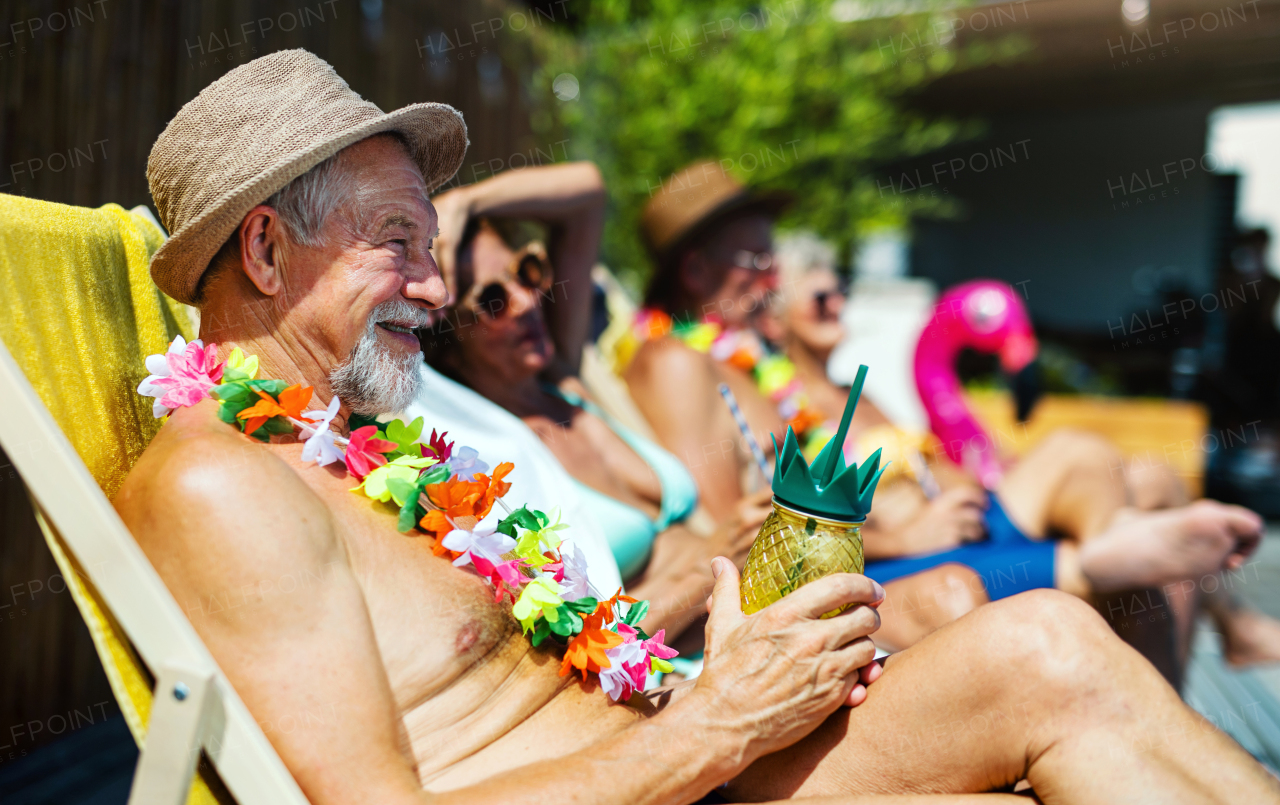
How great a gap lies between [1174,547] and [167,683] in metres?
2.65

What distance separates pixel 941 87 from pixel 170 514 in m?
10.1

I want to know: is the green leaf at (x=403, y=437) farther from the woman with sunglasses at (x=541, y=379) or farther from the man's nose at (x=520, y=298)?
the man's nose at (x=520, y=298)

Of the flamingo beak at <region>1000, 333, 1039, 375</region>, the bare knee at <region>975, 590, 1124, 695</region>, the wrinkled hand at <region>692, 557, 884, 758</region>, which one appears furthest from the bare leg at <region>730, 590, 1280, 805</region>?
the flamingo beak at <region>1000, 333, 1039, 375</region>

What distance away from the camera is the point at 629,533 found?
8.50 feet

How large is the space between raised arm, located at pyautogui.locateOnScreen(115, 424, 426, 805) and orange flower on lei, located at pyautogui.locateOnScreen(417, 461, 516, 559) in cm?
27

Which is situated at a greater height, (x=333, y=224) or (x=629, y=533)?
(x=333, y=224)

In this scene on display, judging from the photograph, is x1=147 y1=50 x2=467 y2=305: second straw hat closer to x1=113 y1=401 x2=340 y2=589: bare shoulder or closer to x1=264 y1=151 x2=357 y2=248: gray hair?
x1=264 y1=151 x2=357 y2=248: gray hair

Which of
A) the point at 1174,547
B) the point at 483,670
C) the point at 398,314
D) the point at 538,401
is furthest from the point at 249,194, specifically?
the point at 1174,547

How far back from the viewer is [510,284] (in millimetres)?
2746

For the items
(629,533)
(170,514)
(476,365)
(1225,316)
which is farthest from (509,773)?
(1225,316)

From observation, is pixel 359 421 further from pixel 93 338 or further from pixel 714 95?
pixel 714 95

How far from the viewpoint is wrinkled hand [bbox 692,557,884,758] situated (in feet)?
4.89

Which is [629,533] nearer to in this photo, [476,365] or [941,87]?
[476,365]

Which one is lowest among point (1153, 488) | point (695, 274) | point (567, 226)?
point (1153, 488)
